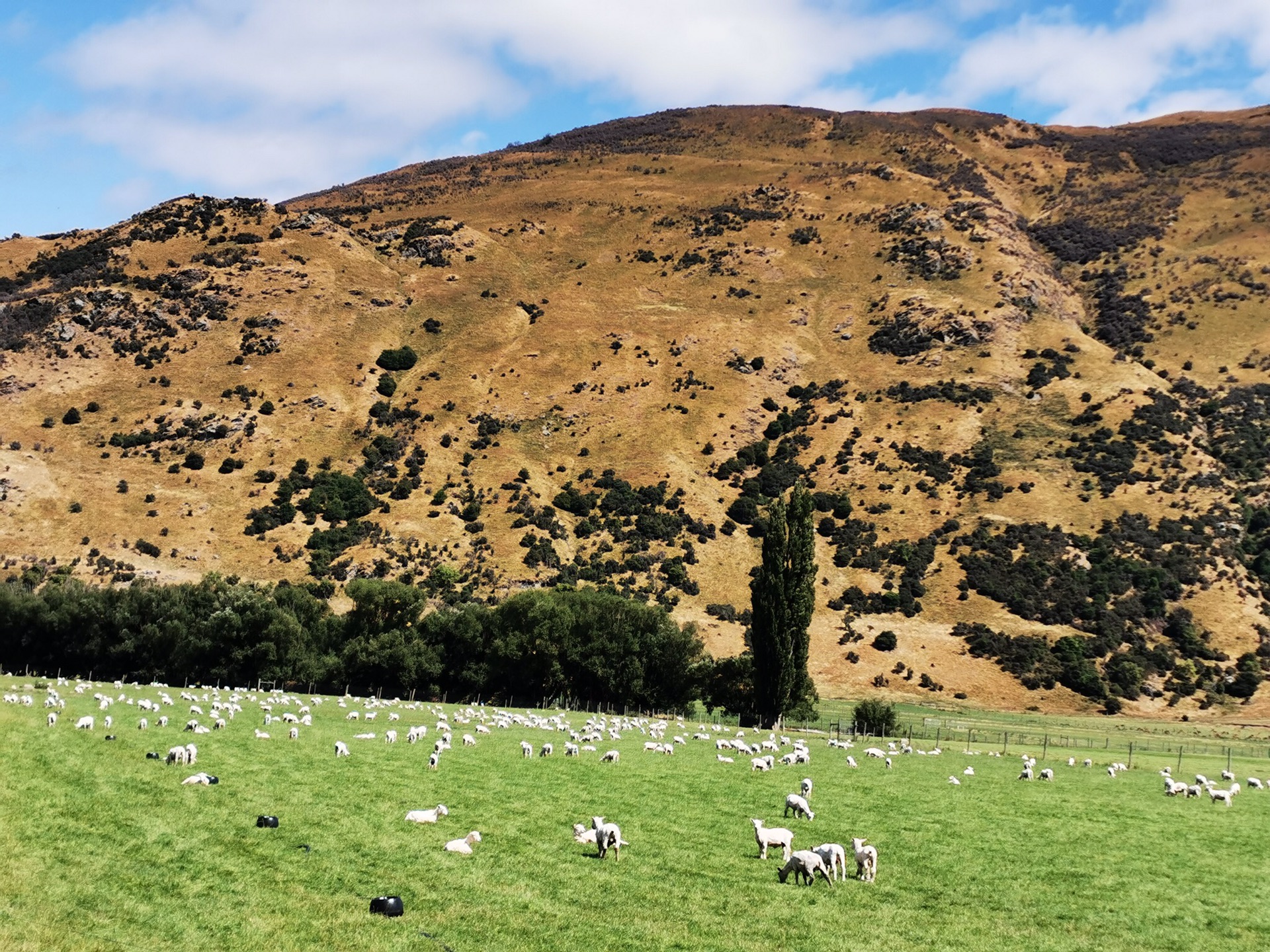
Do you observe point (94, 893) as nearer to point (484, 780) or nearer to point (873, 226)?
point (484, 780)

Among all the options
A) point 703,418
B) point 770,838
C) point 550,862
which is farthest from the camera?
point 703,418

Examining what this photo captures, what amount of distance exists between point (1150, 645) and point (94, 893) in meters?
105

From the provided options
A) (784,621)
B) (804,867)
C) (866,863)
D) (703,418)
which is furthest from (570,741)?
(703,418)

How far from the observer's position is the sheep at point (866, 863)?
20.3m

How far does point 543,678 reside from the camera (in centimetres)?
7512

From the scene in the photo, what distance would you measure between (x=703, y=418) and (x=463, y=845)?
120m

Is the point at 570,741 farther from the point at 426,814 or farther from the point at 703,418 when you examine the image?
the point at 703,418

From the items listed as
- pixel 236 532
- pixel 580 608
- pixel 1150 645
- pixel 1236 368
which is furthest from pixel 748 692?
pixel 1236 368

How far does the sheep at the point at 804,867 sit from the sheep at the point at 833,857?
147mm

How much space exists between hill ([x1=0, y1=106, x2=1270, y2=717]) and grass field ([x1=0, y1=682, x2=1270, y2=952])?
66.7 metres

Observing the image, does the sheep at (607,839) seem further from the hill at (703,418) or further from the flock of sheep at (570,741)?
the hill at (703,418)

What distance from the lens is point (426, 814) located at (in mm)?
23734

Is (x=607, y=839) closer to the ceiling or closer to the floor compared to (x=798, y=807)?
closer to the ceiling

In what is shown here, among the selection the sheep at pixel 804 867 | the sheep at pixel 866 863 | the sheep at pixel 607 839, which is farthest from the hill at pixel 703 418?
the sheep at pixel 804 867
